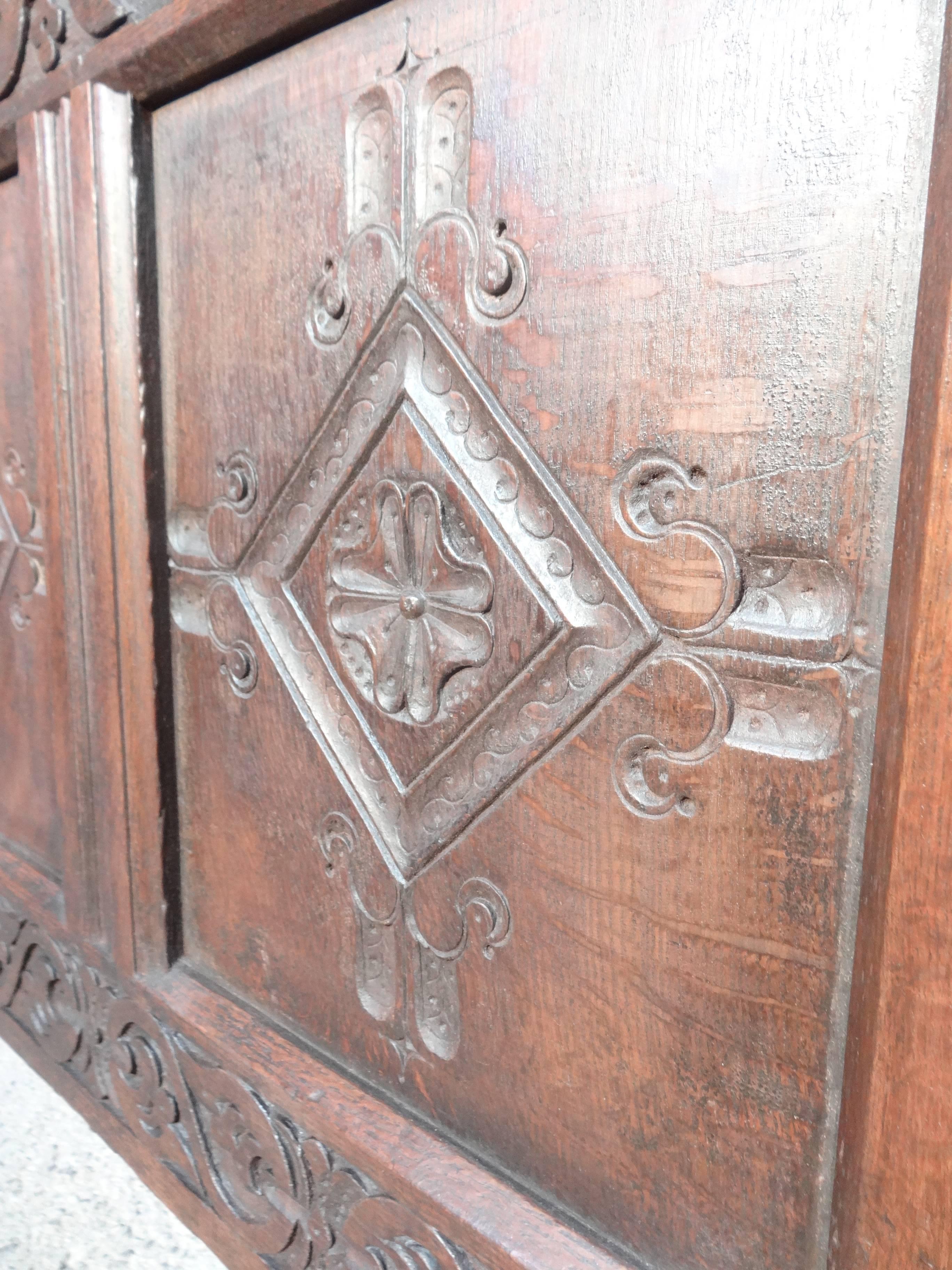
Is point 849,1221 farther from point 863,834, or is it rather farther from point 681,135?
point 681,135

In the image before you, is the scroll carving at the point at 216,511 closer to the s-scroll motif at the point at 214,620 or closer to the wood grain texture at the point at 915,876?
the s-scroll motif at the point at 214,620

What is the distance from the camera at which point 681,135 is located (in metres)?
0.59

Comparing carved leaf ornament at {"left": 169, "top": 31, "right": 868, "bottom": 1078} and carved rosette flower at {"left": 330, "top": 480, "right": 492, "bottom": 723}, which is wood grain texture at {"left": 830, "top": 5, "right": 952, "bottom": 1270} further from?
carved rosette flower at {"left": 330, "top": 480, "right": 492, "bottom": 723}

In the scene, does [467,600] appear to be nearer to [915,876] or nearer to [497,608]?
[497,608]

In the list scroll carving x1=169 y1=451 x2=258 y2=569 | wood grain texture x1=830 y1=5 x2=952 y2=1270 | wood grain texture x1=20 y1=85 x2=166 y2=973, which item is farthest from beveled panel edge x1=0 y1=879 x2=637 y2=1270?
scroll carving x1=169 y1=451 x2=258 y2=569

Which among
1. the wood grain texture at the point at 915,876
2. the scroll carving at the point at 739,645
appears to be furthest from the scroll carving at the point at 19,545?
the wood grain texture at the point at 915,876

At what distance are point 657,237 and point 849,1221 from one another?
0.64 meters

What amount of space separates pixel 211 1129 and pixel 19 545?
0.78 metres

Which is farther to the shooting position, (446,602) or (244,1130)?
(244,1130)

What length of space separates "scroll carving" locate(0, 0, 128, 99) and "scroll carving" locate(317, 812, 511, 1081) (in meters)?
0.83

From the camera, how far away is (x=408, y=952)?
83cm

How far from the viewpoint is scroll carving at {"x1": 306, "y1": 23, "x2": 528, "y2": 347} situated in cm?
69

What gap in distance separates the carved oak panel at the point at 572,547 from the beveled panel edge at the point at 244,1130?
4 cm

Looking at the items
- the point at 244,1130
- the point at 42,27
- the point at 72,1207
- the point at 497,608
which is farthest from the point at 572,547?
the point at 72,1207
